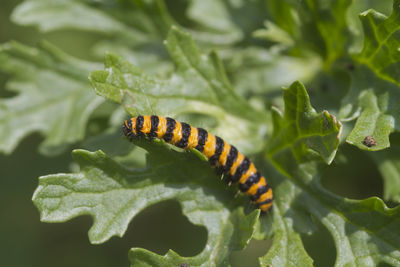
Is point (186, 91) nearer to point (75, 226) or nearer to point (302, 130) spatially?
point (302, 130)

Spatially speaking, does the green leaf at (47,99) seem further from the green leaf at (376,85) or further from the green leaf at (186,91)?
the green leaf at (376,85)

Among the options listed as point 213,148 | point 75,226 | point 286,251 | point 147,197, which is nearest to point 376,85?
point 213,148

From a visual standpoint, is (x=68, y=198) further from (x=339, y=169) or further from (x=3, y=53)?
(x=339, y=169)

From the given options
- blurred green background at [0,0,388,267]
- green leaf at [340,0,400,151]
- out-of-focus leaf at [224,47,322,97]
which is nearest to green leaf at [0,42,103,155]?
blurred green background at [0,0,388,267]

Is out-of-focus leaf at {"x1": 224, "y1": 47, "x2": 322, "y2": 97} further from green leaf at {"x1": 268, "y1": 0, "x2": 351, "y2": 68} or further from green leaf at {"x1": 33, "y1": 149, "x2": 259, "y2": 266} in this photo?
green leaf at {"x1": 33, "y1": 149, "x2": 259, "y2": 266}

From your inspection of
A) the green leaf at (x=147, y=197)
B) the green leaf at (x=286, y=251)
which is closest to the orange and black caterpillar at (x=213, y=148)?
the green leaf at (x=147, y=197)
